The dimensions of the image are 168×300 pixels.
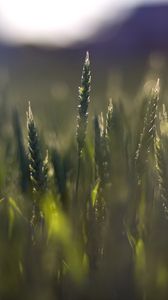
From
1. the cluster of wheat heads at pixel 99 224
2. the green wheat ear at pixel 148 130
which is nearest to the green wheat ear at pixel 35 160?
the cluster of wheat heads at pixel 99 224

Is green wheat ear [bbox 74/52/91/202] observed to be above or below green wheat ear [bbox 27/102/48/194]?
above

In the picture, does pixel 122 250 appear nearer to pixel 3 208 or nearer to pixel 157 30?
pixel 3 208

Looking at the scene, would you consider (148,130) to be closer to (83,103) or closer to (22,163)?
(83,103)

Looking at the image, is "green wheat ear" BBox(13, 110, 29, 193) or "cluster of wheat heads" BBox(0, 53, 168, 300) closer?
"cluster of wheat heads" BBox(0, 53, 168, 300)

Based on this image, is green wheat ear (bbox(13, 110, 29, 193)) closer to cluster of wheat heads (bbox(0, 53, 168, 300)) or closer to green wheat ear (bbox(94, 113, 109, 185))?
cluster of wheat heads (bbox(0, 53, 168, 300))

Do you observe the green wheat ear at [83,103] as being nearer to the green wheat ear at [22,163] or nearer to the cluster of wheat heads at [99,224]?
the cluster of wheat heads at [99,224]

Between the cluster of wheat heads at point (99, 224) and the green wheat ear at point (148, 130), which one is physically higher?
the green wheat ear at point (148, 130)

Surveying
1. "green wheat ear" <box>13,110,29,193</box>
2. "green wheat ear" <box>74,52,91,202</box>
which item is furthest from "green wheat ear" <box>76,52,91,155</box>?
"green wheat ear" <box>13,110,29,193</box>

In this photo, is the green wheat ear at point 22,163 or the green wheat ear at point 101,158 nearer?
the green wheat ear at point 101,158

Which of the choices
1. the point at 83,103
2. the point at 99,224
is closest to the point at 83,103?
the point at 83,103
